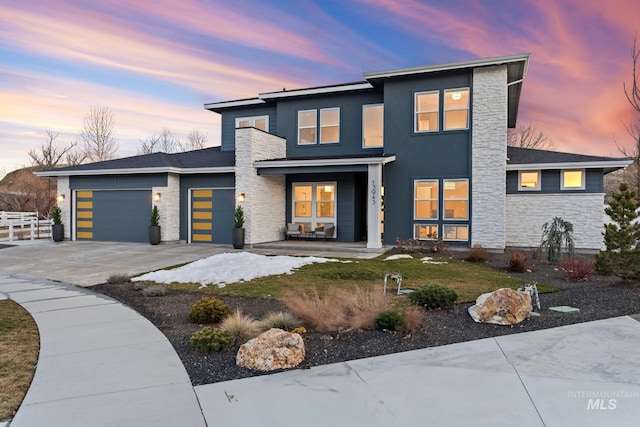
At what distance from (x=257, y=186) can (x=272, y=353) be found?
41.3 ft

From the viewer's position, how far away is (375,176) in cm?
1452

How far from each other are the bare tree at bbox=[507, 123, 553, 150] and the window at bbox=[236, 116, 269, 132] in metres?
26.7

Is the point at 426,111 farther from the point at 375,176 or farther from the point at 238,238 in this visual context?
the point at 238,238

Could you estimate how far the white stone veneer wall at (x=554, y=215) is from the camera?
15328 mm

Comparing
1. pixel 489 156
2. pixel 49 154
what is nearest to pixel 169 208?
pixel 489 156

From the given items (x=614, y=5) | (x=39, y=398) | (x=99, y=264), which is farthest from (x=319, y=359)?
(x=614, y=5)

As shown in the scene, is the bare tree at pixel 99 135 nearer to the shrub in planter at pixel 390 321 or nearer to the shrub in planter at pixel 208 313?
the shrub in planter at pixel 208 313

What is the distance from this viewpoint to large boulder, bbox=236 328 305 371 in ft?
13.5

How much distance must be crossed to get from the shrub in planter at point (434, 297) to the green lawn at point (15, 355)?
5.09 m

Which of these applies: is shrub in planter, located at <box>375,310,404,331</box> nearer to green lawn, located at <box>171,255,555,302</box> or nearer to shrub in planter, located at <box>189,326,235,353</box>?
shrub in planter, located at <box>189,326,235,353</box>

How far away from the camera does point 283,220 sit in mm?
18109

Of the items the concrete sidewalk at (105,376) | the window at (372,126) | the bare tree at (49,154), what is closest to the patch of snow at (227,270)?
the concrete sidewalk at (105,376)

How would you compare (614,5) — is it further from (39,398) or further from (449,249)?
(39,398)

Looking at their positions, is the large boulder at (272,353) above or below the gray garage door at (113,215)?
below
